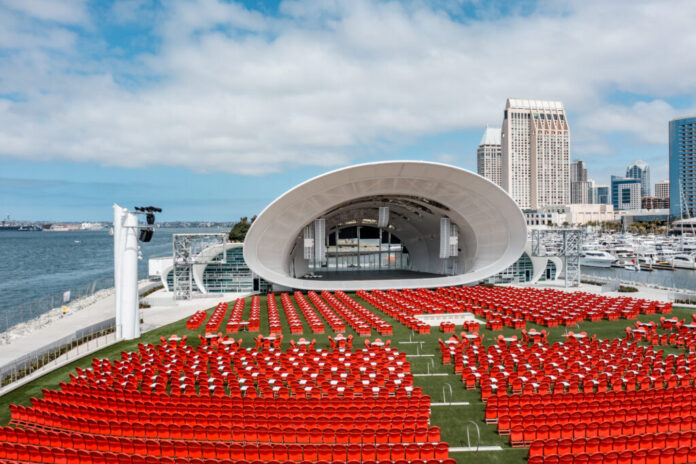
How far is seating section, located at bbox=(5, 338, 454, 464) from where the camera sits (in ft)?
29.7

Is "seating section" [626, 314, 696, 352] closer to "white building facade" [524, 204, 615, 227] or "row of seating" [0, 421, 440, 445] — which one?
"row of seating" [0, 421, 440, 445]

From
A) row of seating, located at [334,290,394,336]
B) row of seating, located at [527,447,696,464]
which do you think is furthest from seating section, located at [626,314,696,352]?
row of seating, located at [527,447,696,464]

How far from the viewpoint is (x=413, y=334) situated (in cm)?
2131

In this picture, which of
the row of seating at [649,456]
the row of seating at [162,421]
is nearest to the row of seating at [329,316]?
the row of seating at [162,421]

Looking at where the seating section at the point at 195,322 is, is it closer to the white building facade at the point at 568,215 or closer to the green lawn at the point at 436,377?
the green lawn at the point at 436,377

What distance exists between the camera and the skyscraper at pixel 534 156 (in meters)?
160

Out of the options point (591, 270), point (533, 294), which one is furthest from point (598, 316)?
point (591, 270)

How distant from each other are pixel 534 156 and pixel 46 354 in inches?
6427

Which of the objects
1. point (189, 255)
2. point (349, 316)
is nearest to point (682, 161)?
point (349, 316)

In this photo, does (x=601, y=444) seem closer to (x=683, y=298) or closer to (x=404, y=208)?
(x=683, y=298)

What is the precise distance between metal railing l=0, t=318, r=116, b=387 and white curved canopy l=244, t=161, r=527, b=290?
11.0 meters

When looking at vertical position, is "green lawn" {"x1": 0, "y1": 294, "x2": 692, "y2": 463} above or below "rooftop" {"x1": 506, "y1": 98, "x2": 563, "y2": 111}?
below

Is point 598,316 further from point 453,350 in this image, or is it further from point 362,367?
point 362,367

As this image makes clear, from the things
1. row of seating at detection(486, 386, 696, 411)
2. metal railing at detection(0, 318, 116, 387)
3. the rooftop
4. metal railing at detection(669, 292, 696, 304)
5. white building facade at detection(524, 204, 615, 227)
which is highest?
the rooftop
